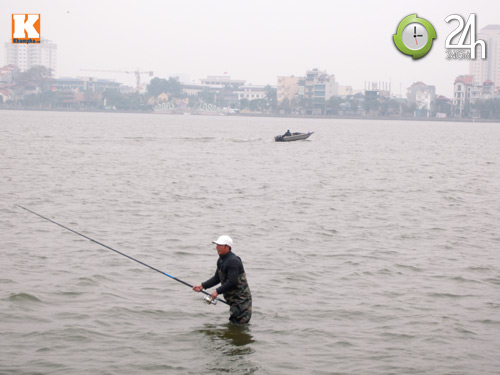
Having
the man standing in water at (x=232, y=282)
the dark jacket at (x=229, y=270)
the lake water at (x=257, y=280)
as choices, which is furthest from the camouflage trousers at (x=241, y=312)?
the dark jacket at (x=229, y=270)

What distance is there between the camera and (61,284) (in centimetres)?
1227

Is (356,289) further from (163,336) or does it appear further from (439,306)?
(163,336)

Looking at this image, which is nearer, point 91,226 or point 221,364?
point 221,364

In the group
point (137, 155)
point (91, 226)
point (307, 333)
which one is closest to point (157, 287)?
point (307, 333)

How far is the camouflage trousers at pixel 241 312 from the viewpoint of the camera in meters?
9.98

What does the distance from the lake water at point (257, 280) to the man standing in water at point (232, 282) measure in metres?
0.27

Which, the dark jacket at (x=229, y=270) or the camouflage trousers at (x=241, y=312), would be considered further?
the camouflage trousers at (x=241, y=312)

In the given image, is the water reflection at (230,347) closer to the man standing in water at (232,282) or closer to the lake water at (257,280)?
the lake water at (257,280)

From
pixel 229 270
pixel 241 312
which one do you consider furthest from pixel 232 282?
pixel 241 312

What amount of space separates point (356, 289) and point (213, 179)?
67.0 ft

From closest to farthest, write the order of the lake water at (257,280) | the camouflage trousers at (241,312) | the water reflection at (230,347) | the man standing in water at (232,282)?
the water reflection at (230,347)
the lake water at (257,280)
the man standing in water at (232,282)
the camouflage trousers at (241,312)

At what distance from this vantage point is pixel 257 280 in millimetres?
13016

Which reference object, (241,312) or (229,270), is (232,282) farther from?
(241,312)

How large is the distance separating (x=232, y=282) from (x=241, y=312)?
2.29 feet
